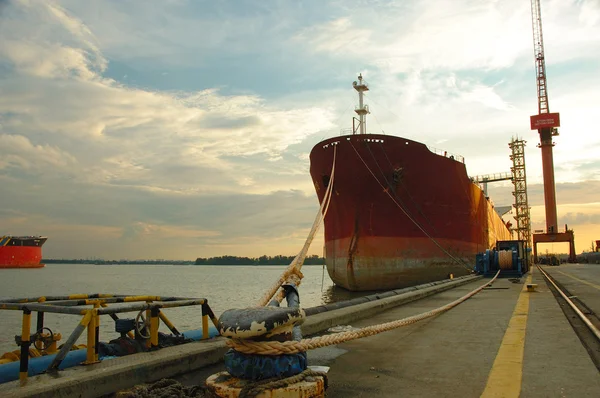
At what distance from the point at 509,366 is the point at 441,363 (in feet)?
1.84

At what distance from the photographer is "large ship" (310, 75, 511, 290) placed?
19.9 m

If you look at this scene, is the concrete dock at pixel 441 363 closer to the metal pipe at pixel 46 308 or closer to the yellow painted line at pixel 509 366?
the yellow painted line at pixel 509 366

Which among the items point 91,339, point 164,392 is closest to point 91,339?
point 91,339

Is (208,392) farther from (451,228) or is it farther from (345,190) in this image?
(451,228)

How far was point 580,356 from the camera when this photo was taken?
4.17 metres

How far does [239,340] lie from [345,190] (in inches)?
704

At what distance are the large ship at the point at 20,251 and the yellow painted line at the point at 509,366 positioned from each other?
95.3 m

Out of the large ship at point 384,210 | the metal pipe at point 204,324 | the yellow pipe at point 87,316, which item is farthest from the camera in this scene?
the large ship at point 384,210

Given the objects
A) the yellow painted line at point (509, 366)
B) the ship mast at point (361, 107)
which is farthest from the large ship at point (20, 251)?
the yellow painted line at point (509, 366)

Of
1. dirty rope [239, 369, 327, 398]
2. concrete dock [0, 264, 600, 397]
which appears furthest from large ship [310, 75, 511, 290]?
dirty rope [239, 369, 327, 398]

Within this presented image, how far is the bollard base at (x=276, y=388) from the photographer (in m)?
2.53

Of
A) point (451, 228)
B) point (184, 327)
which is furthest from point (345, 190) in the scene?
point (184, 327)

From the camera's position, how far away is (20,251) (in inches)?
3403

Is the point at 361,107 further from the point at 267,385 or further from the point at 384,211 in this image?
the point at 267,385
